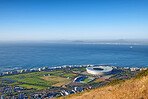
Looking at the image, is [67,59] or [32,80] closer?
[32,80]

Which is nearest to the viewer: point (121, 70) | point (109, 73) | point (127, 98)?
point (127, 98)

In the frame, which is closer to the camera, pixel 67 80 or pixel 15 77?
pixel 67 80

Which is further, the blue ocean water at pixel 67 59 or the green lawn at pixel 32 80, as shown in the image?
the blue ocean water at pixel 67 59

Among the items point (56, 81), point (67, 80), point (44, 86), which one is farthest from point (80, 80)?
point (44, 86)

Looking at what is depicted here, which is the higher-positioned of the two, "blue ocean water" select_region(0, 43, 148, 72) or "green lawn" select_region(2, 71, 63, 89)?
"blue ocean water" select_region(0, 43, 148, 72)

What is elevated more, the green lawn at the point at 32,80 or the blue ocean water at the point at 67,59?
the blue ocean water at the point at 67,59

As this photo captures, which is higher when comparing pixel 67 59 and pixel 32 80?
pixel 67 59

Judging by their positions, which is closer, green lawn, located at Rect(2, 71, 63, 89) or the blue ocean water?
green lawn, located at Rect(2, 71, 63, 89)

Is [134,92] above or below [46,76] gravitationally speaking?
above

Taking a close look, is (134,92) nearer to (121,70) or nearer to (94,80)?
(94,80)

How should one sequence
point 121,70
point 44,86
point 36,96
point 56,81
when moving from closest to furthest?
point 36,96
point 44,86
point 56,81
point 121,70

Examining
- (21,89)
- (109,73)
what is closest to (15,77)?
(21,89)
